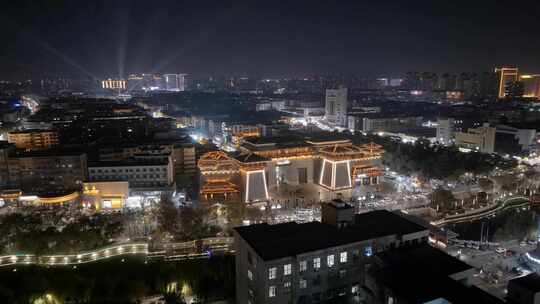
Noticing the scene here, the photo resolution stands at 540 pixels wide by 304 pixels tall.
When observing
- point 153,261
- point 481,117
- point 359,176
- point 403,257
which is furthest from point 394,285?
point 481,117

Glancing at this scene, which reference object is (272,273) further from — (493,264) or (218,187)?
(218,187)

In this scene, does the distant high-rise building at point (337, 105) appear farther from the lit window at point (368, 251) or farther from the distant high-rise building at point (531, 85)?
the distant high-rise building at point (531, 85)

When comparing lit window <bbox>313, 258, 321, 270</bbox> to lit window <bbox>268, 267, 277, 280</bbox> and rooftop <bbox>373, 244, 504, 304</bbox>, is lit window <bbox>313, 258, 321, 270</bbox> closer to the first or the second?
lit window <bbox>268, 267, 277, 280</bbox>

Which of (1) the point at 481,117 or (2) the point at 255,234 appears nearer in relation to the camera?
(2) the point at 255,234

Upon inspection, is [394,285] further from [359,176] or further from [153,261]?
[359,176]

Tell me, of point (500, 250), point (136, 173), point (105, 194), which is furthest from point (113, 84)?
point (500, 250)

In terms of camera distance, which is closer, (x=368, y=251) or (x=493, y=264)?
(x=368, y=251)
